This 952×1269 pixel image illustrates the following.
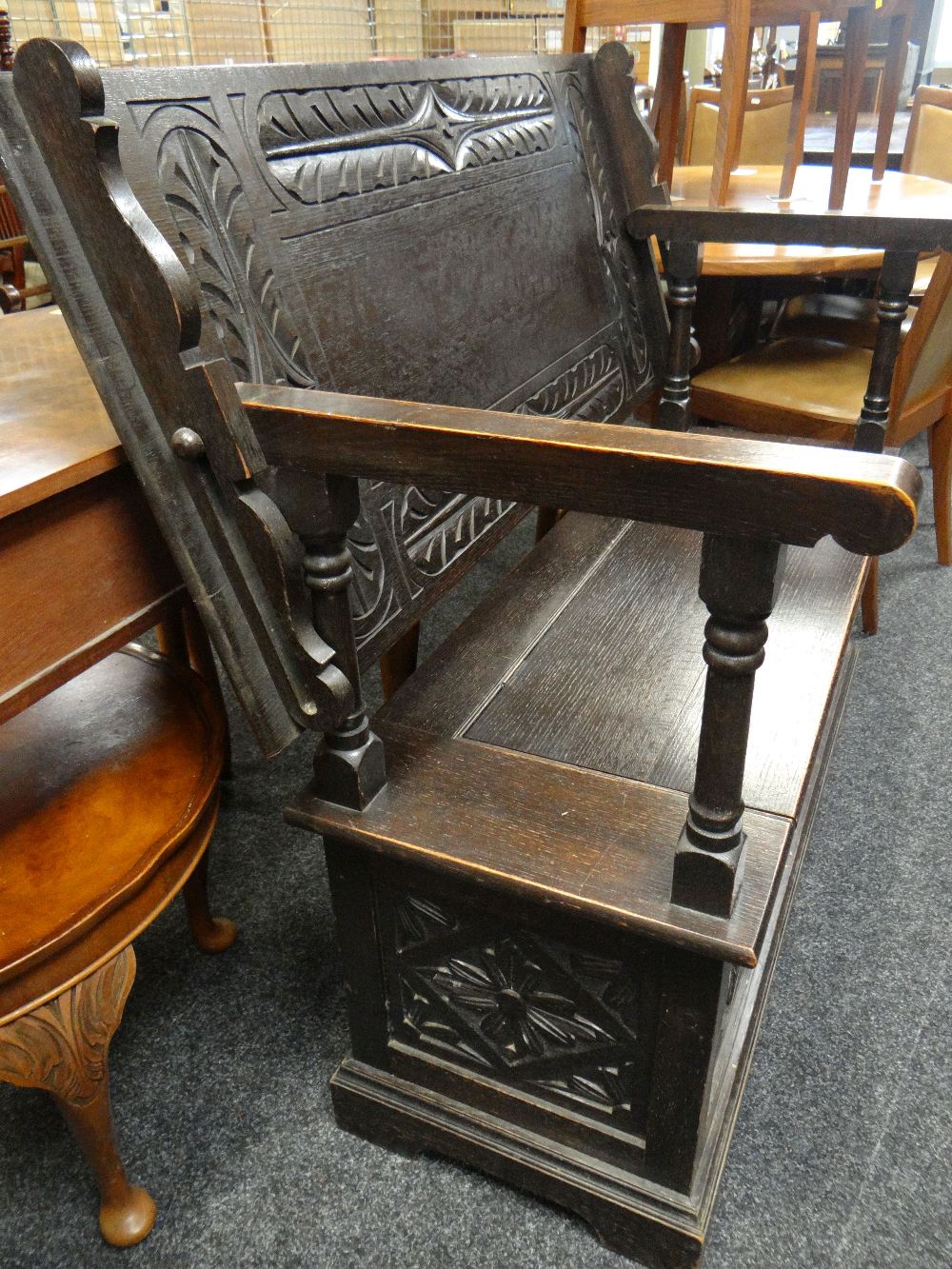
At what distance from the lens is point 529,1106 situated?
0.98m

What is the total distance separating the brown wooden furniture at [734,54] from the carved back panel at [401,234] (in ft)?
1.61

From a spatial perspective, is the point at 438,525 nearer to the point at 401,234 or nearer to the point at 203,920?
the point at 401,234

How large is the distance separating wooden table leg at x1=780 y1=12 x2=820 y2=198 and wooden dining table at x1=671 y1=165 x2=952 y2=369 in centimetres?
5

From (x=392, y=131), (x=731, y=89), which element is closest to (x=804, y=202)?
(x=731, y=89)

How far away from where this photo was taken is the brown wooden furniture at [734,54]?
1.78 m

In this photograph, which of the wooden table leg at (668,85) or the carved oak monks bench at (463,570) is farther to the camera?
the wooden table leg at (668,85)

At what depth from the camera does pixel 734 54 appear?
178 centimetres

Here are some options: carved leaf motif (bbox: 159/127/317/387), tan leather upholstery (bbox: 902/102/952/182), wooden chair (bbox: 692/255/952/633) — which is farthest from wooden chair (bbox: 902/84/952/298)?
carved leaf motif (bbox: 159/127/317/387)

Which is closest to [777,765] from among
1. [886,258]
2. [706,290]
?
[886,258]

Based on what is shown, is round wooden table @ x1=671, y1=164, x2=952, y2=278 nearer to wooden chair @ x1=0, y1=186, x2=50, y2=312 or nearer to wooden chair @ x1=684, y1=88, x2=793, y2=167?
wooden chair @ x1=684, y1=88, x2=793, y2=167

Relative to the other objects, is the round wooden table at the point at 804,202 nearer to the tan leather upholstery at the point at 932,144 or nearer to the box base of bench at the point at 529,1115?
the tan leather upholstery at the point at 932,144

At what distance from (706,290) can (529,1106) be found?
172 centimetres

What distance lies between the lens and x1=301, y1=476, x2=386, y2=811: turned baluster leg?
30.0 inches

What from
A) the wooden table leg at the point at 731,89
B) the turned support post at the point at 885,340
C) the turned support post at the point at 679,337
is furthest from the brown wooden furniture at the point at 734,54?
the turned support post at the point at 885,340
